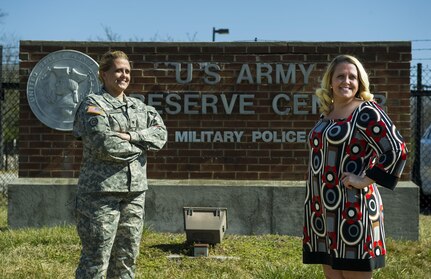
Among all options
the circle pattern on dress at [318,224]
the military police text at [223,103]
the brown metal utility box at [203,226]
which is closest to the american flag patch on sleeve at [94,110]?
the circle pattern on dress at [318,224]

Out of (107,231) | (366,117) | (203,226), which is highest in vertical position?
(366,117)

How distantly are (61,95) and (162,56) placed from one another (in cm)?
131

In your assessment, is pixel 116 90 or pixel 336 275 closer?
pixel 336 275

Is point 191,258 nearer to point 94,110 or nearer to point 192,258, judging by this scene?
point 192,258

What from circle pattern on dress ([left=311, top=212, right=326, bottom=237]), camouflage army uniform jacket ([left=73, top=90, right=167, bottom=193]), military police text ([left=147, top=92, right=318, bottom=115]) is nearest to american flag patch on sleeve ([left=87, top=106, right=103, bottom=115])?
camouflage army uniform jacket ([left=73, top=90, right=167, bottom=193])

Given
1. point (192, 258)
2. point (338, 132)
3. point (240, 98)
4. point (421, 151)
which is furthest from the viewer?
point (421, 151)

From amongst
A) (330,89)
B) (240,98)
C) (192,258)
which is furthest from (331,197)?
(240,98)

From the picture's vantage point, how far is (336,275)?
334 centimetres

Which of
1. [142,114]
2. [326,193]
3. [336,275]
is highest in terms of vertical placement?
[142,114]

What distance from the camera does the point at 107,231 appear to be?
3752 mm

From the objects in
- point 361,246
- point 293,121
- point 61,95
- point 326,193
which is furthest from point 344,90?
point 61,95

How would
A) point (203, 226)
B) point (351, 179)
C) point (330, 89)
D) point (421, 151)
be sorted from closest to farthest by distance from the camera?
point (351, 179) < point (330, 89) < point (203, 226) < point (421, 151)

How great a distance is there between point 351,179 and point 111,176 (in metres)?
1.51

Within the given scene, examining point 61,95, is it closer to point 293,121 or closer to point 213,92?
point 213,92
